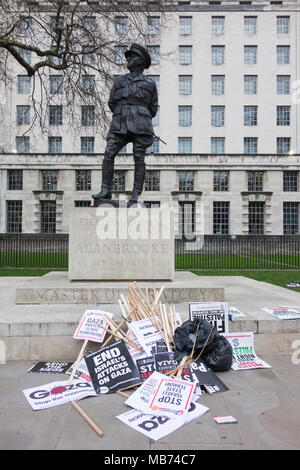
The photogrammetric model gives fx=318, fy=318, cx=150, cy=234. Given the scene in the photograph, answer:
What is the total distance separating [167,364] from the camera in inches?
142

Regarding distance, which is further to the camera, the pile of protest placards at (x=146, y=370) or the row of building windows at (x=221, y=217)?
the row of building windows at (x=221, y=217)

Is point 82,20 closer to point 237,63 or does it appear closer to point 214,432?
point 214,432

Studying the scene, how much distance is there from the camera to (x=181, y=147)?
121 feet

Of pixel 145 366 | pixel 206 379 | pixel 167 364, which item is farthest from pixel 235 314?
pixel 145 366

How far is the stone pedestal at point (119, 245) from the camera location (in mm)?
6348

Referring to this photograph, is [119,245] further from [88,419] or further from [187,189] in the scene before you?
[187,189]

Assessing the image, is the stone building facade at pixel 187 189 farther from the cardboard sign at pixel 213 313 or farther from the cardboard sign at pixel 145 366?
the cardboard sign at pixel 145 366

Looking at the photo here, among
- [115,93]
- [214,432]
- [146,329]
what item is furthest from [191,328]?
[115,93]

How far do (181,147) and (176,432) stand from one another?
36484 millimetres

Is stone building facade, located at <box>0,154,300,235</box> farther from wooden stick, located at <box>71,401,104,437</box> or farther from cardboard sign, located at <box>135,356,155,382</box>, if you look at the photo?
wooden stick, located at <box>71,401,104,437</box>

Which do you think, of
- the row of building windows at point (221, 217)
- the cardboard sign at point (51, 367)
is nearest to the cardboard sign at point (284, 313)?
the cardboard sign at point (51, 367)

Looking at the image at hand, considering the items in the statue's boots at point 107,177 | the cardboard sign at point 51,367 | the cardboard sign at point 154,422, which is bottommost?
the cardboard sign at point 51,367

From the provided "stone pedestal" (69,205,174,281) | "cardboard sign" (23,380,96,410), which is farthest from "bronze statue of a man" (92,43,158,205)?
"cardboard sign" (23,380,96,410)

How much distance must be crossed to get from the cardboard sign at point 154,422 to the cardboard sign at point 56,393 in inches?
24.1
